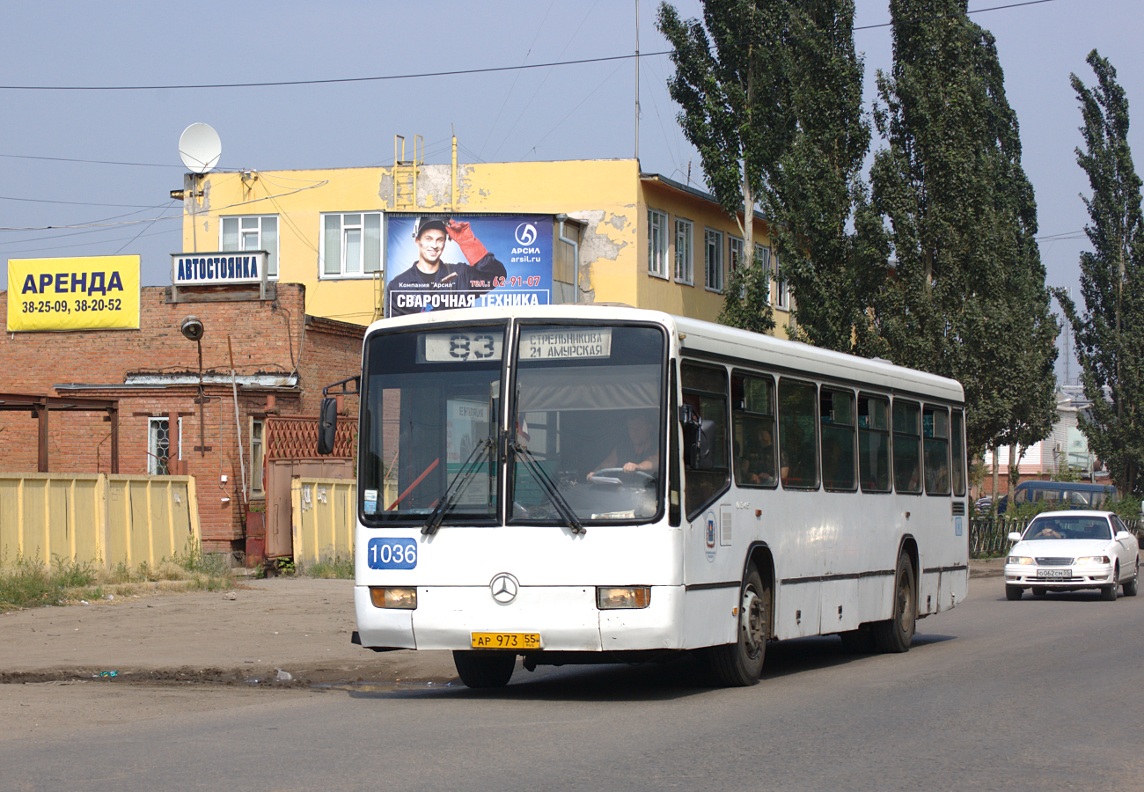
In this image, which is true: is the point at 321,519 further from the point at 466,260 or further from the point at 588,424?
the point at 466,260

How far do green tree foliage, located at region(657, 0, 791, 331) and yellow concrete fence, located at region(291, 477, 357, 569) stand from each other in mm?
17514

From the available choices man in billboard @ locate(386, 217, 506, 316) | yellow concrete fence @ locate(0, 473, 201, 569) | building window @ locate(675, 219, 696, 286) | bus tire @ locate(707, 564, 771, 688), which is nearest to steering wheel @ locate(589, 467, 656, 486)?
bus tire @ locate(707, 564, 771, 688)

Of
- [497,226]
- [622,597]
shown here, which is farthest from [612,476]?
[497,226]

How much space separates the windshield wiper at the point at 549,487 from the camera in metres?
11.0

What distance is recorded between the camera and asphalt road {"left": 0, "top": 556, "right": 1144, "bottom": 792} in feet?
26.1

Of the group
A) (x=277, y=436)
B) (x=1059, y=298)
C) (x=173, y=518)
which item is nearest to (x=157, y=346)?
(x=277, y=436)

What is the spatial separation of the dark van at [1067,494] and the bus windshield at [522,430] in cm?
4318

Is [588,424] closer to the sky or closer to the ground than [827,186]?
closer to the ground

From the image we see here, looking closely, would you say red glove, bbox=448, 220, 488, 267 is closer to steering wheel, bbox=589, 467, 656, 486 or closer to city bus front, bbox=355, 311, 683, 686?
city bus front, bbox=355, 311, 683, 686

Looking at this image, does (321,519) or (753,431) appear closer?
(753,431)

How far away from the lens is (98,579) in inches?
847

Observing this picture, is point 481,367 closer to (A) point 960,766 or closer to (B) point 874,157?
(A) point 960,766

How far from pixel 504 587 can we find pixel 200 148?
3546 cm

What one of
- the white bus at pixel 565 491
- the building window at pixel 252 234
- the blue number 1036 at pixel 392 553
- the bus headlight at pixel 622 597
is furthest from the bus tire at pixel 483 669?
the building window at pixel 252 234
